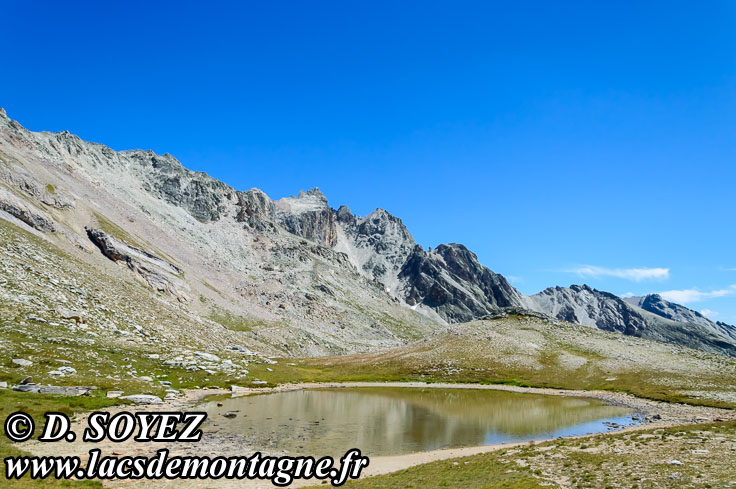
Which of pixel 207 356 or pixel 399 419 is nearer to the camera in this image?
pixel 399 419

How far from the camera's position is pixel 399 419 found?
48.5 metres

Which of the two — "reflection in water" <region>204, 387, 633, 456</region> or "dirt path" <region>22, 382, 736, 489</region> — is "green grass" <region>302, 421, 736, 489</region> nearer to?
"dirt path" <region>22, 382, 736, 489</region>

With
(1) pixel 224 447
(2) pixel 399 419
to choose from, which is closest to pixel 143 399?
(1) pixel 224 447

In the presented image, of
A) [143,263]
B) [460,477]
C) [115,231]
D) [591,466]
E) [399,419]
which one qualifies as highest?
[115,231]

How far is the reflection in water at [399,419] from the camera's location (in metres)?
37.1

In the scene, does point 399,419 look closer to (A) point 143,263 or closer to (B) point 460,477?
(B) point 460,477

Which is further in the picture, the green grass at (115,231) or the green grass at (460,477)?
the green grass at (115,231)

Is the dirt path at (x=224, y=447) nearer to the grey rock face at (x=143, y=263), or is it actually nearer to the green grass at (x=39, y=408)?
the green grass at (x=39, y=408)

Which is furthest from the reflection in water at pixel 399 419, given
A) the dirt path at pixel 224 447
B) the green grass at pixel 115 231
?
the green grass at pixel 115 231

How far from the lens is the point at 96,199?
16850 cm

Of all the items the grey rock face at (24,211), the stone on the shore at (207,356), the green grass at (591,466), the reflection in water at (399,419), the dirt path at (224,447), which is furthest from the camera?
the grey rock face at (24,211)

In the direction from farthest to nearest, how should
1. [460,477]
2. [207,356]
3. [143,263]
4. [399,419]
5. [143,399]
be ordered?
[143,263], [207,356], [399,419], [143,399], [460,477]

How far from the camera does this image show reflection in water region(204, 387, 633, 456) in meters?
37.1

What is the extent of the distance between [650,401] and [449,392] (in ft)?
102
